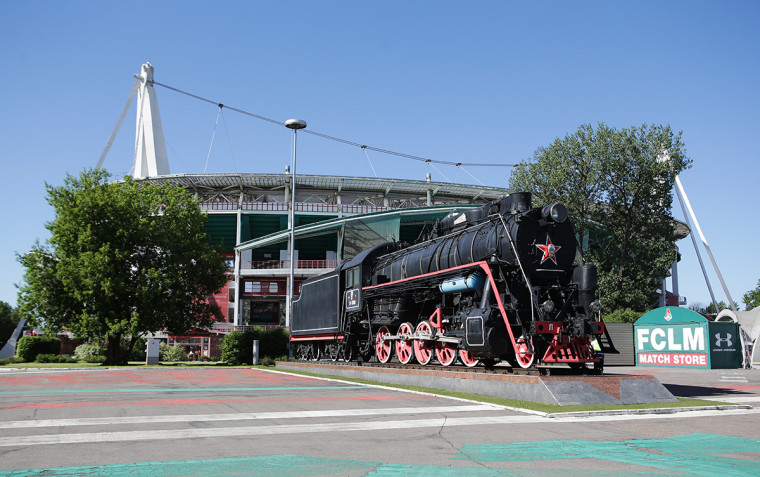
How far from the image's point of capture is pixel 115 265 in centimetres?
3334

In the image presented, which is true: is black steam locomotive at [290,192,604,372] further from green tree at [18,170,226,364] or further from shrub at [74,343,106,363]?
shrub at [74,343,106,363]

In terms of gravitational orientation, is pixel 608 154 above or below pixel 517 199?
above

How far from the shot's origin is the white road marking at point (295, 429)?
24.3 ft

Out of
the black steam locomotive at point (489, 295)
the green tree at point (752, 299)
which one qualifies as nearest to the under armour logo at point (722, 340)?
the black steam locomotive at point (489, 295)

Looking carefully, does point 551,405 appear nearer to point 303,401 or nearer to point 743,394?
point 303,401

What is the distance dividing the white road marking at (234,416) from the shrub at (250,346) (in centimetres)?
2435

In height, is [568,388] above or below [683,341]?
above

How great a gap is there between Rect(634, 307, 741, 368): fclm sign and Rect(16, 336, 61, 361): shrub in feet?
126

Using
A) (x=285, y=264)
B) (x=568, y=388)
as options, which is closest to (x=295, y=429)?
(x=568, y=388)

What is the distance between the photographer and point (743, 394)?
1443 cm

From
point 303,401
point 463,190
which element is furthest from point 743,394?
point 463,190

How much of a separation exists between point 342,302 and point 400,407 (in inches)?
447

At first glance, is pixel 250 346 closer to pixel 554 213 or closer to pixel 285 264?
pixel 285 264

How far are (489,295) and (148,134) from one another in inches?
3313
